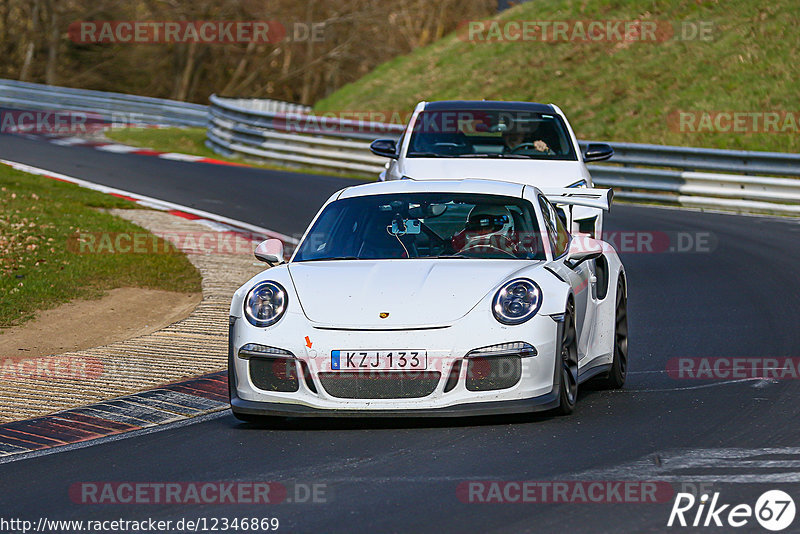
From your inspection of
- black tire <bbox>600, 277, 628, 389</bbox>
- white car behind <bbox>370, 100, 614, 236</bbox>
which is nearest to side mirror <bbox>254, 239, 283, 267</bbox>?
black tire <bbox>600, 277, 628, 389</bbox>

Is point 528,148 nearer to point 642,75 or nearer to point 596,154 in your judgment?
point 596,154

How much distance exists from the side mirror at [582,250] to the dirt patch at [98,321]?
13.6ft

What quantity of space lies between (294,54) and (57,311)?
43245mm

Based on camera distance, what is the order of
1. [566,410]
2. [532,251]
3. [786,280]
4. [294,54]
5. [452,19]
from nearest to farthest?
1. [566,410]
2. [532,251]
3. [786,280]
4. [294,54]
5. [452,19]

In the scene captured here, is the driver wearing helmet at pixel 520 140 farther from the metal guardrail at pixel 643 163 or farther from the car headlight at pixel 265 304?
the metal guardrail at pixel 643 163

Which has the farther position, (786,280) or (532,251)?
(786,280)

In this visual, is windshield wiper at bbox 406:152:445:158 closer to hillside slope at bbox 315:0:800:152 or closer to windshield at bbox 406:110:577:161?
windshield at bbox 406:110:577:161

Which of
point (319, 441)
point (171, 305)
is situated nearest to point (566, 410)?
point (319, 441)

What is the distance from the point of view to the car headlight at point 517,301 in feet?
22.7

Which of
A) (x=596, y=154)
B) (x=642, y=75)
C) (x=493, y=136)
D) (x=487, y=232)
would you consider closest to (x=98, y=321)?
(x=487, y=232)

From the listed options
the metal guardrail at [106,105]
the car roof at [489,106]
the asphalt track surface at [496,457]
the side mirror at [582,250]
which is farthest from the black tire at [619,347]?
the metal guardrail at [106,105]

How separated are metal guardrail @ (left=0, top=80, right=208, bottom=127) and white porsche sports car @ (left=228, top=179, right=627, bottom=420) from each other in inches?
1030

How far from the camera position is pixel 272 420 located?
7.45m

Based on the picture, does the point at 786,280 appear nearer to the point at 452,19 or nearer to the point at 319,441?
the point at 319,441
